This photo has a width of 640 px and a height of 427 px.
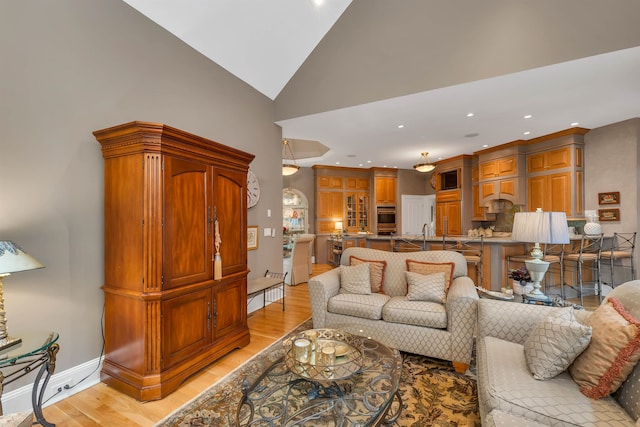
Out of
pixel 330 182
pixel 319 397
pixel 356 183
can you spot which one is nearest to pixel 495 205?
pixel 356 183

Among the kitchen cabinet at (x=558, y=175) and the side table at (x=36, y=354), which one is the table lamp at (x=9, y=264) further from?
the kitchen cabinet at (x=558, y=175)

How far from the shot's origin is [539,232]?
2.33 m

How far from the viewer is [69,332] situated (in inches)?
86.8

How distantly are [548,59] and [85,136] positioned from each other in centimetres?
445

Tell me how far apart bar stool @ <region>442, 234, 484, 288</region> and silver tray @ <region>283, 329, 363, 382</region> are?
10.6ft

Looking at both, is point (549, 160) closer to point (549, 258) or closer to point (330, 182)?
point (549, 258)

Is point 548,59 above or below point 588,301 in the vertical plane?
above

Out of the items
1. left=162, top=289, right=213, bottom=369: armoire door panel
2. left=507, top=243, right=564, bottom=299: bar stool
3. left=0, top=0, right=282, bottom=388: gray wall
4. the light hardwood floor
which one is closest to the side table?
the light hardwood floor

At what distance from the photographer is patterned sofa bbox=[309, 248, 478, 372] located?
2.39 m

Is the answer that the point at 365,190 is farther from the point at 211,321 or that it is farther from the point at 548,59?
the point at 211,321

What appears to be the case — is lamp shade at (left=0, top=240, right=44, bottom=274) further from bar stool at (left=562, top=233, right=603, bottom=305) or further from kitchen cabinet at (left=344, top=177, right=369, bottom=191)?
kitchen cabinet at (left=344, top=177, right=369, bottom=191)

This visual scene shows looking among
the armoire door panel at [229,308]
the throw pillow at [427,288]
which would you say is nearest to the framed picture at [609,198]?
the throw pillow at [427,288]

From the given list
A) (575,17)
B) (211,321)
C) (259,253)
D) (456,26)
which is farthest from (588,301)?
(211,321)

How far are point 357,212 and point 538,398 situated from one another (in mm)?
7313
